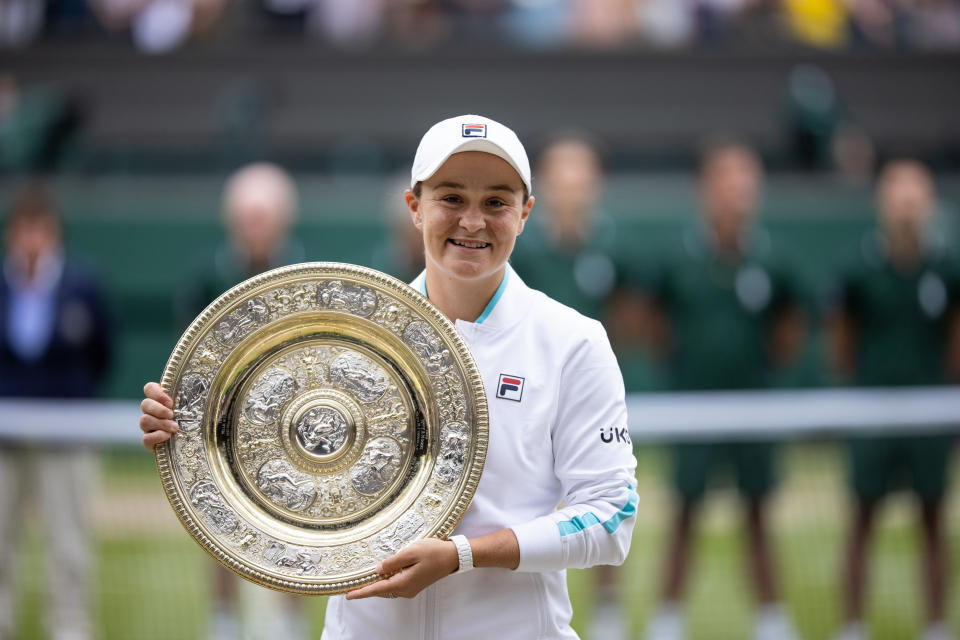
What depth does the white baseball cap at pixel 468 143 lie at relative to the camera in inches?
75.1

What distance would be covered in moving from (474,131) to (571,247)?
132 inches

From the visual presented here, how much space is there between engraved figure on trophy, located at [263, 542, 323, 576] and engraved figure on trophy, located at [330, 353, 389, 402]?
0.29 m

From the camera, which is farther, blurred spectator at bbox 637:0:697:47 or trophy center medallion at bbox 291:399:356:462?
blurred spectator at bbox 637:0:697:47

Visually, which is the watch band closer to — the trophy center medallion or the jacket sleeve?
the jacket sleeve

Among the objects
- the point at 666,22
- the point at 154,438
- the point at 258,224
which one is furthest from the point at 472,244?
the point at 666,22

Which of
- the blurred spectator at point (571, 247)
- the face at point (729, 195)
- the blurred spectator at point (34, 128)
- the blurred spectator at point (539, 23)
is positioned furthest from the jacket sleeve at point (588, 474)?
the blurred spectator at point (539, 23)

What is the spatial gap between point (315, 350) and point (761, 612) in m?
3.34

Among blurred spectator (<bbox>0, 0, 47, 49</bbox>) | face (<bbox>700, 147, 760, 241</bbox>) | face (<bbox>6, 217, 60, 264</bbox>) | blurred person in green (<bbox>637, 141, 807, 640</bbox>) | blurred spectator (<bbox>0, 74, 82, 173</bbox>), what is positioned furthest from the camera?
blurred spectator (<bbox>0, 0, 47, 49</bbox>)

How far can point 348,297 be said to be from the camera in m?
1.96

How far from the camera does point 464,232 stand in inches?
77.3

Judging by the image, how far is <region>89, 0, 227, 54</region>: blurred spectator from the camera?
10789 mm

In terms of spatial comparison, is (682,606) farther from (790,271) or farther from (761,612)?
(790,271)

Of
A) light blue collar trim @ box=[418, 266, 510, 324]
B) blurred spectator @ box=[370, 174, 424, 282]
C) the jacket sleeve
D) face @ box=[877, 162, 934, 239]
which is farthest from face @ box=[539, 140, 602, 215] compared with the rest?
the jacket sleeve

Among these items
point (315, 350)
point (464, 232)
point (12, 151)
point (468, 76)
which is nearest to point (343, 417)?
point (315, 350)
